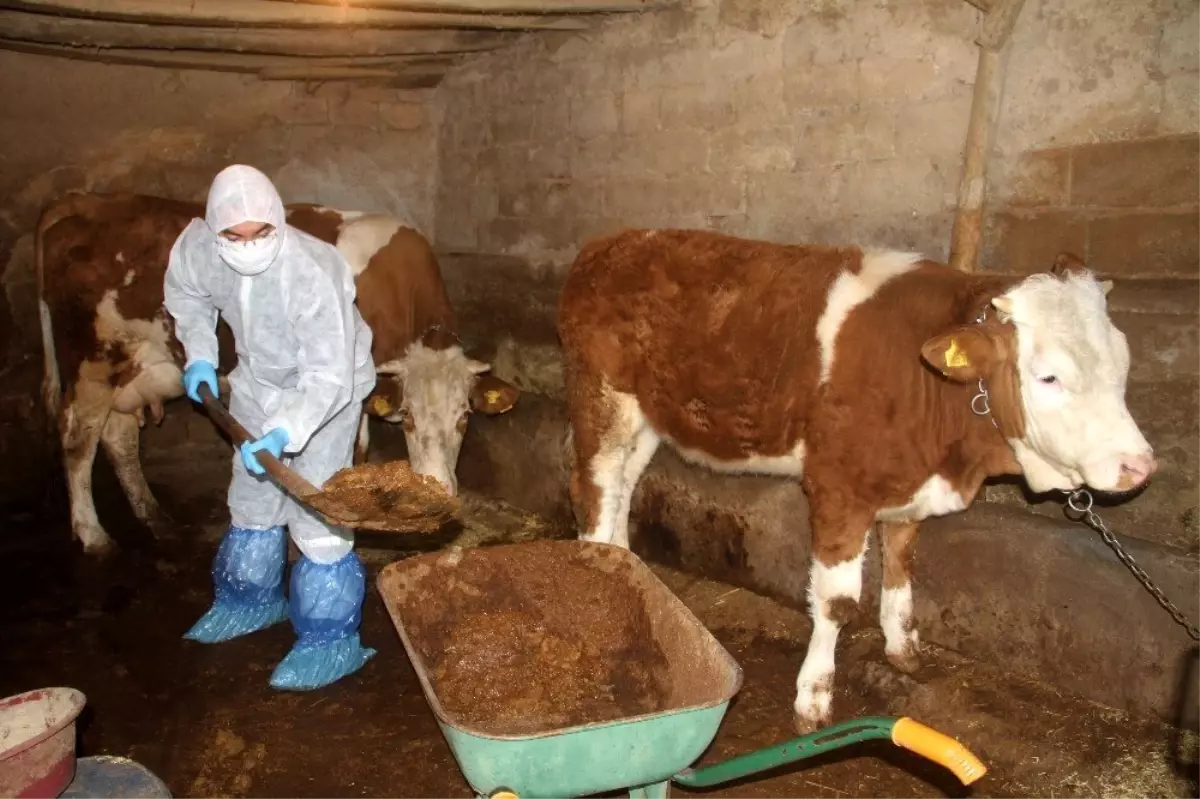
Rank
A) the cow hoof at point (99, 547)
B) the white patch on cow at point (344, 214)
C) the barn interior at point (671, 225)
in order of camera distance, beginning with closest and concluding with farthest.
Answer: the barn interior at point (671, 225) → the cow hoof at point (99, 547) → the white patch on cow at point (344, 214)

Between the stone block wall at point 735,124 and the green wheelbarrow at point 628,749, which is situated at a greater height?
the stone block wall at point 735,124

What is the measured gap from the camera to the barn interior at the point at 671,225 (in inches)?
138

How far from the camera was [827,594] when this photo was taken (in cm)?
368

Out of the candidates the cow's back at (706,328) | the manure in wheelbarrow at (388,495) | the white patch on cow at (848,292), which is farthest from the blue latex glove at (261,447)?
the white patch on cow at (848,292)

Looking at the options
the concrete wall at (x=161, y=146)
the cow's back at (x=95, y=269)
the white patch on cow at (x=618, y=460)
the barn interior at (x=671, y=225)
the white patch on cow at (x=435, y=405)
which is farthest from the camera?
the concrete wall at (x=161, y=146)

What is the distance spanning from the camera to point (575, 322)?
4.60 m

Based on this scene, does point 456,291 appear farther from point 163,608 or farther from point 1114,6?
point 1114,6

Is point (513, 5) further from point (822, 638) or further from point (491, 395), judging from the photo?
point (822, 638)

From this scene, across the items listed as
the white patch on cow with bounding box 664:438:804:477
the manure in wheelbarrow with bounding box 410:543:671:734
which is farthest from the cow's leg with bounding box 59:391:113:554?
the white patch on cow with bounding box 664:438:804:477

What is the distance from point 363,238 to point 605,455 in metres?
2.33

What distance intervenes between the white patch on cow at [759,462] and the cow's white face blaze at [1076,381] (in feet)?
3.00

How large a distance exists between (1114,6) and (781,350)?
1.79m

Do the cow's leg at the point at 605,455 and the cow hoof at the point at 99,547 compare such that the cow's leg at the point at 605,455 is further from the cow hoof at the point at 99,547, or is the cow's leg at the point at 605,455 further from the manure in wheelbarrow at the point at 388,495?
the cow hoof at the point at 99,547

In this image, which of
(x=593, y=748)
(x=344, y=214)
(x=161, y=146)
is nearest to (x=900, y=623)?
(x=593, y=748)
